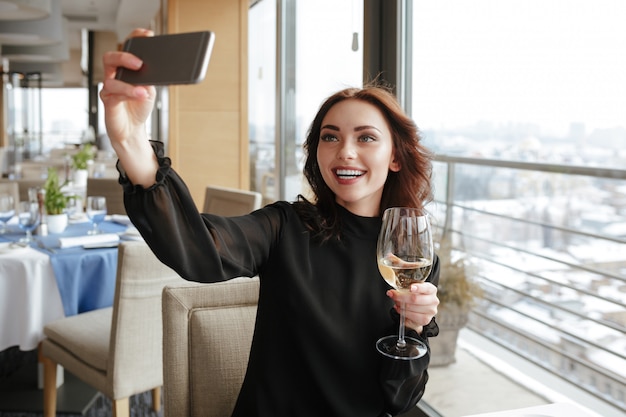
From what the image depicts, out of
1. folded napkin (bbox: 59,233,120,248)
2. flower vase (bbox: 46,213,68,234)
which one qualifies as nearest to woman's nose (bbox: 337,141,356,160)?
folded napkin (bbox: 59,233,120,248)

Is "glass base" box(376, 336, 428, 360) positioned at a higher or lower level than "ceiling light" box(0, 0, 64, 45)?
lower

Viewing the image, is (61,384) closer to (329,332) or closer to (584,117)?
(329,332)

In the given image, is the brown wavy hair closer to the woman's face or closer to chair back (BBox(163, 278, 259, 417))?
the woman's face

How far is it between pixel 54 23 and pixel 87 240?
18.4 ft

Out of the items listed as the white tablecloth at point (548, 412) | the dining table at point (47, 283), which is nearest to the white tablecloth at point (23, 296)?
the dining table at point (47, 283)

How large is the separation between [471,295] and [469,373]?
0.47 metres

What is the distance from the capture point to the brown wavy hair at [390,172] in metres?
1.32

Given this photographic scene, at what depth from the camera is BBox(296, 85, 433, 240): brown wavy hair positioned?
4.34ft

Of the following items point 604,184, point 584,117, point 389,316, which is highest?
point 584,117

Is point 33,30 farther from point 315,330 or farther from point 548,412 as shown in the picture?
point 548,412

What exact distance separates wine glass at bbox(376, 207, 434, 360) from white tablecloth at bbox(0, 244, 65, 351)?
192cm

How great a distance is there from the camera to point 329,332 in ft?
3.99

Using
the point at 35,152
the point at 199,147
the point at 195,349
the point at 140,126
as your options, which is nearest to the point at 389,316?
the point at 195,349

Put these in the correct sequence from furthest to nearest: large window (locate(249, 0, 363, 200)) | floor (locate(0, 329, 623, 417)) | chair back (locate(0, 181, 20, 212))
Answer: large window (locate(249, 0, 363, 200)), chair back (locate(0, 181, 20, 212)), floor (locate(0, 329, 623, 417))
